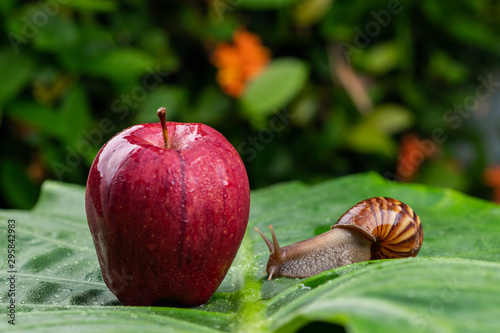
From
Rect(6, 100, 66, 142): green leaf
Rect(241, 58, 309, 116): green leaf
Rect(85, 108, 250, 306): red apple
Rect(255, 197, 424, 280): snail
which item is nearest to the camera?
Rect(85, 108, 250, 306): red apple

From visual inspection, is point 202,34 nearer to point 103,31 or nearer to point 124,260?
point 103,31

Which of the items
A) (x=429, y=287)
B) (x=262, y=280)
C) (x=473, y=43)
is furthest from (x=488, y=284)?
(x=473, y=43)

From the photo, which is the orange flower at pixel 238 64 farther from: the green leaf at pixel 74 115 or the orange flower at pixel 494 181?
the orange flower at pixel 494 181

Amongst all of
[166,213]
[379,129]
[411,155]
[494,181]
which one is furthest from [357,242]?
[494,181]

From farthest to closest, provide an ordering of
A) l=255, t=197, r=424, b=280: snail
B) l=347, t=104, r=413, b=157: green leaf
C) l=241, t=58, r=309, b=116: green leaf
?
l=347, t=104, r=413, b=157: green leaf, l=241, t=58, r=309, b=116: green leaf, l=255, t=197, r=424, b=280: snail

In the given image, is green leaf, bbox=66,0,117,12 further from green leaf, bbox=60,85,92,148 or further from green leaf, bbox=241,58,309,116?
green leaf, bbox=241,58,309,116

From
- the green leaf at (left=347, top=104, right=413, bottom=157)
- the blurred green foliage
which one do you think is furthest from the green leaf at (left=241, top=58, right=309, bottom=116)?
the green leaf at (left=347, top=104, right=413, bottom=157)

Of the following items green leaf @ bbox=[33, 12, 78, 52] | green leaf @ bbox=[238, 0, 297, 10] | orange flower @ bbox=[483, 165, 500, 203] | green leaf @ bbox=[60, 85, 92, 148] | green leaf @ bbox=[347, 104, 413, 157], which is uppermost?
green leaf @ bbox=[238, 0, 297, 10]
